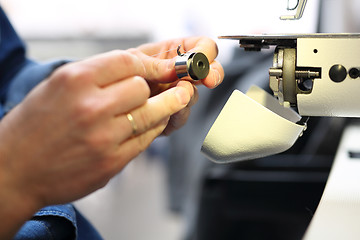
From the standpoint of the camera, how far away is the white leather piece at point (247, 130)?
402mm

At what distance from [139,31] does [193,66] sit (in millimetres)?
2118

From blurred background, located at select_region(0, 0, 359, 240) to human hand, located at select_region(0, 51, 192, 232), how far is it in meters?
0.88

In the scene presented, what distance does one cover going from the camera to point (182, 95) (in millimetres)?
405

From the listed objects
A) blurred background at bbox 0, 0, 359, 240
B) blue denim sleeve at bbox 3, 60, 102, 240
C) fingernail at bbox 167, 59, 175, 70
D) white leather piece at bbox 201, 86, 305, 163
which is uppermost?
fingernail at bbox 167, 59, 175, 70

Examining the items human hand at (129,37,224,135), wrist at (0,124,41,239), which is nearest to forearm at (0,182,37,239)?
wrist at (0,124,41,239)

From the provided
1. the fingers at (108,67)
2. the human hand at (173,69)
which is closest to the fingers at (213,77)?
the human hand at (173,69)

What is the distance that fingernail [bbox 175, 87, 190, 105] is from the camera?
Result: 15.7 inches

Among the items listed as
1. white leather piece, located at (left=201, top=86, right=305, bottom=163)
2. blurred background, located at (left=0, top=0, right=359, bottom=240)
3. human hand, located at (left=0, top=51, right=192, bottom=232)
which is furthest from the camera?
blurred background, located at (left=0, top=0, right=359, bottom=240)

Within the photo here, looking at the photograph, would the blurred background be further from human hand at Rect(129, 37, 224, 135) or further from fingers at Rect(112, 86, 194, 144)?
fingers at Rect(112, 86, 194, 144)

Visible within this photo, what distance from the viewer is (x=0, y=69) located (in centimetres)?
75

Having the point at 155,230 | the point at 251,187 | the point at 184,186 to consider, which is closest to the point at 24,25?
the point at 155,230

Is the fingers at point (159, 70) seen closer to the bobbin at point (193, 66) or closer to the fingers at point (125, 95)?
the bobbin at point (193, 66)

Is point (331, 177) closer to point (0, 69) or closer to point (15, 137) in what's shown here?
point (15, 137)

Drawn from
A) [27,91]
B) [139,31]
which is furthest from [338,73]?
[139,31]
